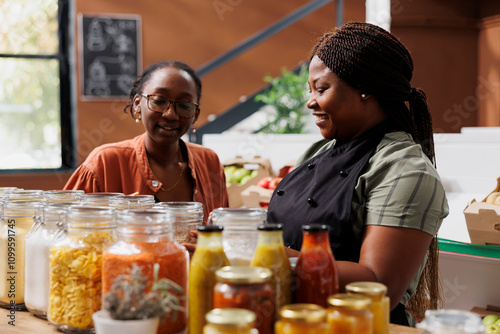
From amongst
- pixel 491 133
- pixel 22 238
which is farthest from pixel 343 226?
pixel 491 133

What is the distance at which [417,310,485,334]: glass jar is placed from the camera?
841 mm

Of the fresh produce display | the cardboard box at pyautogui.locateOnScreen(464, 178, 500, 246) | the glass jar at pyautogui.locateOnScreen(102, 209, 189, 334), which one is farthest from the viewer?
the fresh produce display

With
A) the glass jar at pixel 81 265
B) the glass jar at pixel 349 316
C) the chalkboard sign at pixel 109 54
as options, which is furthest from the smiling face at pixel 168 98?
the chalkboard sign at pixel 109 54

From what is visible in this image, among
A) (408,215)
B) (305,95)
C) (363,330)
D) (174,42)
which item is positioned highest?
(174,42)

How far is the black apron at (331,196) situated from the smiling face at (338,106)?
3 cm

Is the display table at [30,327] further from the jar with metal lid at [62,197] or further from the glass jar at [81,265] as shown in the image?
the jar with metal lid at [62,197]

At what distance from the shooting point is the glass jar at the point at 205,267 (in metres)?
0.99

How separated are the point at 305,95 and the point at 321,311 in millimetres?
4432

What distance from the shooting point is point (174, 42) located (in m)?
5.98

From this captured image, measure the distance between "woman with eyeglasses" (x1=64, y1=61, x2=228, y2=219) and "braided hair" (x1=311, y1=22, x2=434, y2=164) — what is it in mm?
890

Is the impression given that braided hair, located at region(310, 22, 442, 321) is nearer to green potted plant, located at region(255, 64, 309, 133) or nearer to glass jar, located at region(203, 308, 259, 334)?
glass jar, located at region(203, 308, 259, 334)

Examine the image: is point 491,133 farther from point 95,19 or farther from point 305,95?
point 95,19

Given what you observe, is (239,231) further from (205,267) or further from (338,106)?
(338,106)

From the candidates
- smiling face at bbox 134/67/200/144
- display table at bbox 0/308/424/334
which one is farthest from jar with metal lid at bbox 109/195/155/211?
smiling face at bbox 134/67/200/144
